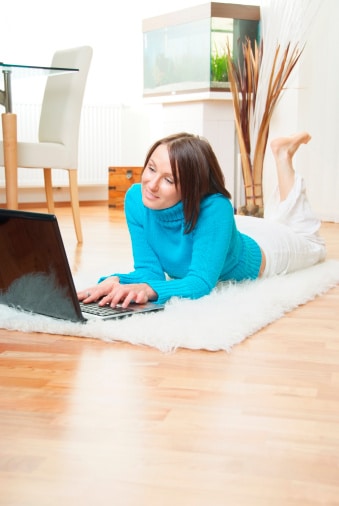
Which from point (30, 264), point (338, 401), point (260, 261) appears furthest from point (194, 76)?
point (338, 401)

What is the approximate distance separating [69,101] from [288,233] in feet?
5.08

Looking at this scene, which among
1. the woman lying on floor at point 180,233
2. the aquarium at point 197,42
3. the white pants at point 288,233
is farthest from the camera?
the aquarium at point 197,42

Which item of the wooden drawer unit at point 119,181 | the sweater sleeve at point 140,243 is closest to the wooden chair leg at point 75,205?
the sweater sleeve at point 140,243

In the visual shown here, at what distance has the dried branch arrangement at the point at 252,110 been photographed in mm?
4344

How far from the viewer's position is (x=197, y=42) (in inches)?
195

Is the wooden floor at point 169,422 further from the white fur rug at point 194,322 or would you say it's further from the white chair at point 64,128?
the white chair at point 64,128

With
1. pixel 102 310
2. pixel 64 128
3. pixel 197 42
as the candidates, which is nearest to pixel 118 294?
pixel 102 310

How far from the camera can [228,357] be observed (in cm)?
164

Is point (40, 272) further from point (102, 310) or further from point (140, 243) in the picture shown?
point (140, 243)

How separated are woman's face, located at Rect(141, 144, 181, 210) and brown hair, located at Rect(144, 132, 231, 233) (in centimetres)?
2

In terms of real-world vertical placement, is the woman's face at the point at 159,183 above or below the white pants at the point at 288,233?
above

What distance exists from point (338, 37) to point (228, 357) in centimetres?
316

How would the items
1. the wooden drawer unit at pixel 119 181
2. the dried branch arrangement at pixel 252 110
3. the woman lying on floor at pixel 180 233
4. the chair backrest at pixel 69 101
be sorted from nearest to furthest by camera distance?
1. the woman lying on floor at pixel 180 233
2. the chair backrest at pixel 69 101
3. the dried branch arrangement at pixel 252 110
4. the wooden drawer unit at pixel 119 181

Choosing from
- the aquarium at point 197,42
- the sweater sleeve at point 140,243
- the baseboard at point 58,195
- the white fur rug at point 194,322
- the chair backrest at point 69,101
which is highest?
the aquarium at point 197,42
